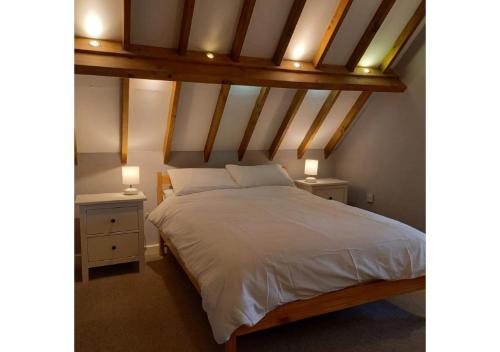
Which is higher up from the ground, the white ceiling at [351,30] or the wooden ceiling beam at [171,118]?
the white ceiling at [351,30]

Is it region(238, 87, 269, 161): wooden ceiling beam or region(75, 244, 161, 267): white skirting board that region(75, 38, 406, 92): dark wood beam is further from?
region(75, 244, 161, 267): white skirting board

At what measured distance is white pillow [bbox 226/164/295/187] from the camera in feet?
12.7

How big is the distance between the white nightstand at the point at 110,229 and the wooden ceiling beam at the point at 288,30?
1.83 meters

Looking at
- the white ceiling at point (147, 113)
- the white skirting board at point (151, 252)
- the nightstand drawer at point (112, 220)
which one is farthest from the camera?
the white skirting board at point (151, 252)

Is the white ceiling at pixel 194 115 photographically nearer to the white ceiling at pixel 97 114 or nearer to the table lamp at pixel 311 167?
the white ceiling at pixel 97 114

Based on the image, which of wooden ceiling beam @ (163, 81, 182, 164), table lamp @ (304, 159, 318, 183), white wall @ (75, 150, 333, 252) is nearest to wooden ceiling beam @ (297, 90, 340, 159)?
table lamp @ (304, 159, 318, 183)

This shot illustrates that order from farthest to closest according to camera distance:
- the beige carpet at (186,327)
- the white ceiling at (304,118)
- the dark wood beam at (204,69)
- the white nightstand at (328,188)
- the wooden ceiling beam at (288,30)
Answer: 1. the white nightstand at (328,188)
2. the white ceiling at (304,118)
3. the wooden ceiling beam at (288,30)
4. the dark wood beam at (204,69)
5. the beige carpet at (186,327)

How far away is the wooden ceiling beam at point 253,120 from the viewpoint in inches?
142

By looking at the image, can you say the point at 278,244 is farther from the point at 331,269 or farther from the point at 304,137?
the point at 304,137

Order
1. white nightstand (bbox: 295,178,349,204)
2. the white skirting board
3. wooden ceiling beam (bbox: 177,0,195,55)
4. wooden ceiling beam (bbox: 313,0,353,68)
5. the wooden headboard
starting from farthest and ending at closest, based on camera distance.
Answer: white nightstand (bbox: 295,178,349,204) → the wooden headboard → the white skirting board → wooden ceiling beam (bbox: 313,0,353,68) → wooden ceiling beam (bbox: 177,0,195,55)

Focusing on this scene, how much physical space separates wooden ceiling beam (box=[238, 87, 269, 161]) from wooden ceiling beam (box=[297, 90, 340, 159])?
0.84 metres

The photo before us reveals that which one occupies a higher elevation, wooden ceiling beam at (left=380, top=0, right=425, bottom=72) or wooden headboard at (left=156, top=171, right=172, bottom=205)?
wooden ceiling beam at (left=380, top=0, right=425, bottom=72)

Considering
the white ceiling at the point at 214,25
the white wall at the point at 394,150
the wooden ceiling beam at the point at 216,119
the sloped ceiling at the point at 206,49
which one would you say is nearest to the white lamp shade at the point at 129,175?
the sloped ceiling at the point at 206,49
